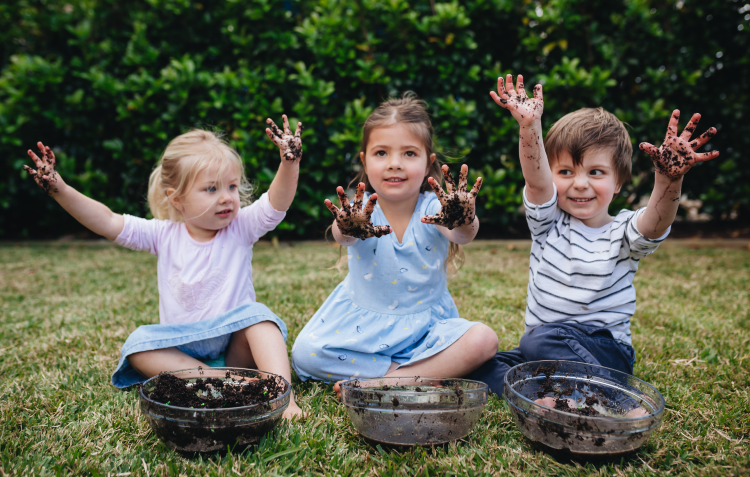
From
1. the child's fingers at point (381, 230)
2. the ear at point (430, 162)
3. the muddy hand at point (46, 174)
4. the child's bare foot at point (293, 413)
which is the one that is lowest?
the child's bare foot at point (293, 413)

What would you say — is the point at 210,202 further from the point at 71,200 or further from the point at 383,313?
the point at 383,313

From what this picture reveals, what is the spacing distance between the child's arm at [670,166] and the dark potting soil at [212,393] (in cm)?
141

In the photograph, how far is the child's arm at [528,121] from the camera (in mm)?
1729

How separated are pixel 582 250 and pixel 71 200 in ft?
6.76

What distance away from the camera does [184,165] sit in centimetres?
217

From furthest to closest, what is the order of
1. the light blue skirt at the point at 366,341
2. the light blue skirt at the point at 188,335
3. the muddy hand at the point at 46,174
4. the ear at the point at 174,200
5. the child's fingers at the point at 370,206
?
the ear at the point at 174,200
the light blue skirt at the point at 366,341
the light blue skirt at the point at 188,335
the muddy hand at the point at 46,174
the child's fingers at the point at 370,206

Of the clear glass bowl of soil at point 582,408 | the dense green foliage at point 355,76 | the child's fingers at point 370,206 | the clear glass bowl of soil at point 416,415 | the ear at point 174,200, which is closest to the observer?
the clear glass bowl of soil at point 582,408

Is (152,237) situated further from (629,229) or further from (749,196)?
(749,196)

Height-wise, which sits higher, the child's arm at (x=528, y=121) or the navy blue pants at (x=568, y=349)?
the child's arm at (x=528, y=121)

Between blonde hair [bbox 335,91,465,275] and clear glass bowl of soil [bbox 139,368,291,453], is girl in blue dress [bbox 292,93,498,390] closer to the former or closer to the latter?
blonde hair [bbox 335,91,465,275]

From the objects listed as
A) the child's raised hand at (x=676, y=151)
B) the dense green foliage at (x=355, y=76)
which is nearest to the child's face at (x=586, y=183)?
the child's raised hand at (x=676, y=151)

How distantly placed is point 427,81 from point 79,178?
3.88 metres

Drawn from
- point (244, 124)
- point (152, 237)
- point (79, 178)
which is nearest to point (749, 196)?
point (244, 124)

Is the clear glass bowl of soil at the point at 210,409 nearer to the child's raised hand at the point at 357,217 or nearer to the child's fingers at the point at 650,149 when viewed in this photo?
the child's raised hand at the point at 357,217
